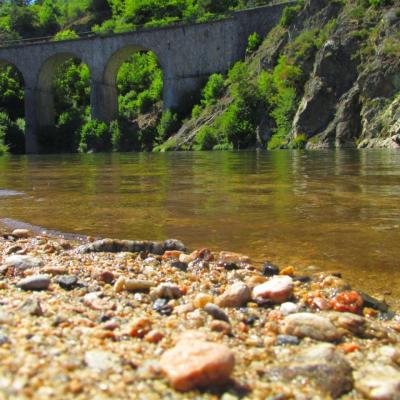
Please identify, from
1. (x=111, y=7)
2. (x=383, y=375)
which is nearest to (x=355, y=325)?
(x=383, y=375)

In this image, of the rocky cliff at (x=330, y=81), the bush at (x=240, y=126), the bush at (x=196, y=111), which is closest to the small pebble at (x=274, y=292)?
the rocky cliff at (x=330, y=81)

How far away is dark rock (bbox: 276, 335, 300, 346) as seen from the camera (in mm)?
1833

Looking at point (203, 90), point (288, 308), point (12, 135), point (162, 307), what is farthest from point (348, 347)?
point (12, 135)

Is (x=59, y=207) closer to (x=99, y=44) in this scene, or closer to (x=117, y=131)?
(x=117, y=131)

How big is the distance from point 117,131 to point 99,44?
8.31 metres

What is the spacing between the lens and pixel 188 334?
1.74 meters

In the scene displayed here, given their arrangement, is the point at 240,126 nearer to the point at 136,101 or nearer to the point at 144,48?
the point at 144,48

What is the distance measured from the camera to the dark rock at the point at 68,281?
242 cm

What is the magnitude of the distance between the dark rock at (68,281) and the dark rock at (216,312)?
2.31ft

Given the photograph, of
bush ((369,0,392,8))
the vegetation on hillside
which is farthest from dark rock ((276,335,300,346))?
bush ((369,0,392,8))

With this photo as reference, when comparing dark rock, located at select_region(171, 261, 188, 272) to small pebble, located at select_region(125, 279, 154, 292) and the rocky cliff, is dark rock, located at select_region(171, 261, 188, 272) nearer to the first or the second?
small pebble, located at select_region(125, 279, 154, 292)

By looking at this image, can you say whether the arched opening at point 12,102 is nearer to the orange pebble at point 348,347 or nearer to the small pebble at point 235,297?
the small pebble at point 235,297

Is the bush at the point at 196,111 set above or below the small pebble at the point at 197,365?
above

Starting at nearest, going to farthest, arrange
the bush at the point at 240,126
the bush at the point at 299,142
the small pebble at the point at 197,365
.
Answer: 1. the small pebble at the point at 197,365
2. the bush at the point at 299,142
3. the bush at the point at 240,126
